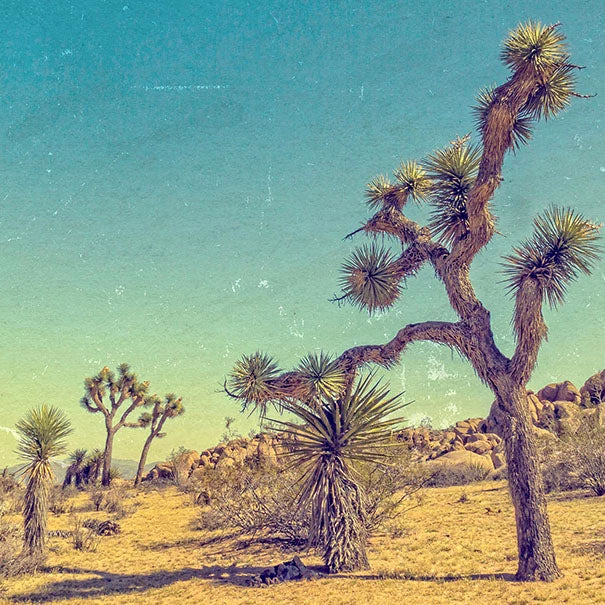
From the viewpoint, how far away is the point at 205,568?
12359 millimetres

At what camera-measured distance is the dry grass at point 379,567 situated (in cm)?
894

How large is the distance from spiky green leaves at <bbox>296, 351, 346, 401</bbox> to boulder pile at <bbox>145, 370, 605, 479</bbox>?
17.1 m

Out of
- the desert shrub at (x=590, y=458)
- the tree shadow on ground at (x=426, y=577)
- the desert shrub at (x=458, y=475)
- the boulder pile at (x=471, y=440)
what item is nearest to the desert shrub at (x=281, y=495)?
the tree shadow on ground at (x=426, y=577)

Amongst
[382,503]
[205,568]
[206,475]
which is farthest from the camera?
[206,475]

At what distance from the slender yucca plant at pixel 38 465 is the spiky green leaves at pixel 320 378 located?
27.1ft

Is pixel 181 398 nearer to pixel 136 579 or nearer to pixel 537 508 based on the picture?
pixel 136 579

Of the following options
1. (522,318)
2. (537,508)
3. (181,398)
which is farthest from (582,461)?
(181,398)

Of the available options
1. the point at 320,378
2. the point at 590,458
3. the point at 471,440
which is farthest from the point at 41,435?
the point at 471,440

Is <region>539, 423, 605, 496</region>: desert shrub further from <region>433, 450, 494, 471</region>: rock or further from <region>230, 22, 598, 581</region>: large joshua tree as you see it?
<region>230, 22, 598, 581</region>: large joshua tree

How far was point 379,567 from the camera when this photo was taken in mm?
10875

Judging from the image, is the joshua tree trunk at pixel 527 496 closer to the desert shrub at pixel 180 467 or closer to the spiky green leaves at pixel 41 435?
the spiky green leaves at pixel 41 435

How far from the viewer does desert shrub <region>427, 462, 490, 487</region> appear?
2480 centimetres

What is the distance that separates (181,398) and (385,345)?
2766cm

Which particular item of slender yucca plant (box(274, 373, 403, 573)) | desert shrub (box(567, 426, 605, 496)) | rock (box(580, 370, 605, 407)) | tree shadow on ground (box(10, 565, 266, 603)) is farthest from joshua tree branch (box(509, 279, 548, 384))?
rock (box(580, 370, 605, 407))
